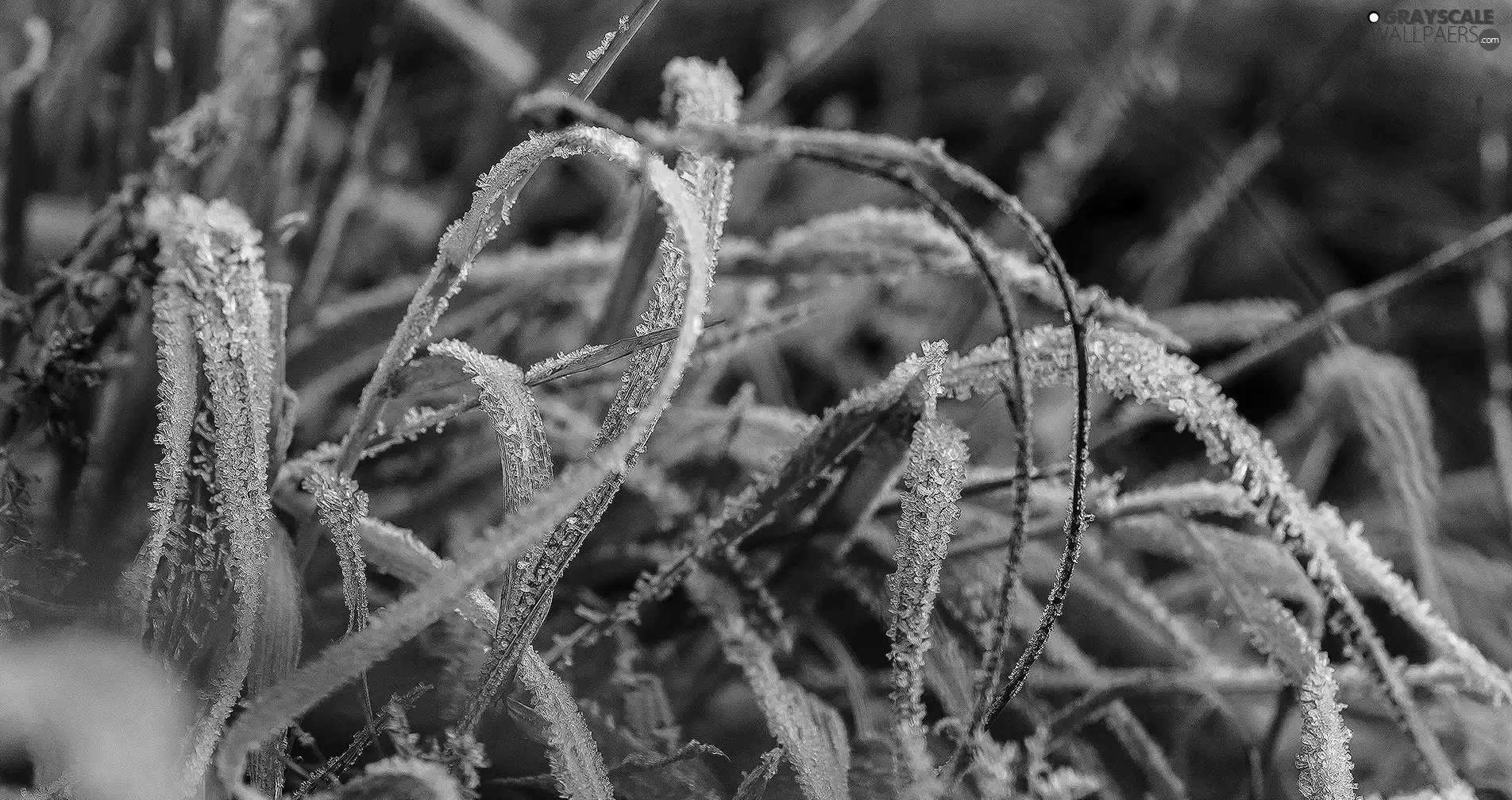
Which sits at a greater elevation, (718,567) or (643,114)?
(643,114)

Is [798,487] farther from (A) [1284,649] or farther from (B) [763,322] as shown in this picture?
(A) [1284,649]

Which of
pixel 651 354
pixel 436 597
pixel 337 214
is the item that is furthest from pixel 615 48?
pixel 337 214

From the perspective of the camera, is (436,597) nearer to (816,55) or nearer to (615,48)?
(615,48)

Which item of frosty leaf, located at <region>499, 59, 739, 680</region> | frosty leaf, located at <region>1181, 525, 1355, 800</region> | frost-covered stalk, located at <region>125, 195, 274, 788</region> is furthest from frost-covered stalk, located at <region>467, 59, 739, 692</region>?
frosty leaf, located at <region>1181, 525, 1355, 800</region>

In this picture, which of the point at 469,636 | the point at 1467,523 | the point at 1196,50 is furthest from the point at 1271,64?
the point at 469,636

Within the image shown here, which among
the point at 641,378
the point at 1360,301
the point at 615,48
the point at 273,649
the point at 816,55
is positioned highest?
the point at 816,55

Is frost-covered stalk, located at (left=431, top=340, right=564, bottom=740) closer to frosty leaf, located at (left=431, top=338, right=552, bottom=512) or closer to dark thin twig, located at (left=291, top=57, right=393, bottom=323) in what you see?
frosty leaf, located at (left=431, top=338, right=552, bottom=512)
